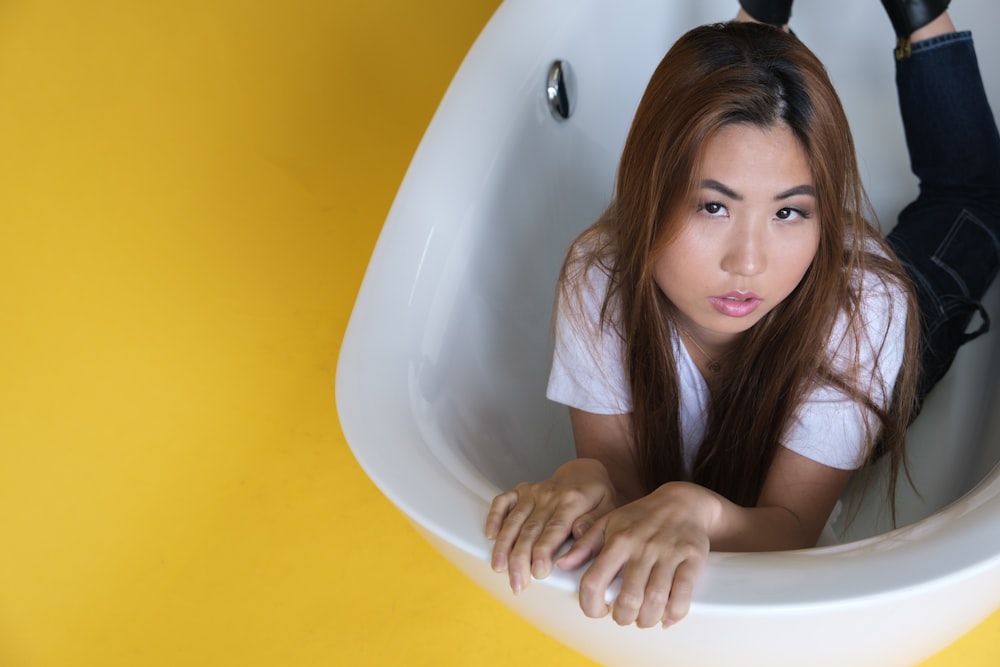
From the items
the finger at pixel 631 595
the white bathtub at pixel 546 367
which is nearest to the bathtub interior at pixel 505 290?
the white bathtub at pixel 546 367

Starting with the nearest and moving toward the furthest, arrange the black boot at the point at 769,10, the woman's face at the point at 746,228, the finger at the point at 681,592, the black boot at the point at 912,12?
the finger at the point at 681,592, the woman's face at the point at 746,228, the black boot at the point at 912,12, the black boot at the point at 769,10

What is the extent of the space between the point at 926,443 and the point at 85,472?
1.16 meters

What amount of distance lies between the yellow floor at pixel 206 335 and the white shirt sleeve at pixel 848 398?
1.39ft

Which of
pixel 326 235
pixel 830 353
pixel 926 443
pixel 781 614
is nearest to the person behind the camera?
pixel 781 614

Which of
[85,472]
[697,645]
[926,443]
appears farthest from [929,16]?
[85,472]

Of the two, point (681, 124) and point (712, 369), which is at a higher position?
point (681, 124)

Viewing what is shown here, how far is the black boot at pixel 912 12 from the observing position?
127cm

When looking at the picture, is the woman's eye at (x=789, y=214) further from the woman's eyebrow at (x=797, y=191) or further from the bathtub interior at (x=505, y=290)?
the bathtub interior at (x=505, y=290)

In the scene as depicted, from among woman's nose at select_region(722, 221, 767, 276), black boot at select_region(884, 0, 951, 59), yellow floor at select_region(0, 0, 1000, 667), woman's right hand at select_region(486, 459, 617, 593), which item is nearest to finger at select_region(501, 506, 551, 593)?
woman's right hand at select_region(486, 459, 617, 593)

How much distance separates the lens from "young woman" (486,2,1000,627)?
0.71 meters

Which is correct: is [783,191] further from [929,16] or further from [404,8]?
[404,8]

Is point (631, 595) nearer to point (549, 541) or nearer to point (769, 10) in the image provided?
point (549, 541)

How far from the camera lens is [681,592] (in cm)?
63

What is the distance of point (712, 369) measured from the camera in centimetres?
100
